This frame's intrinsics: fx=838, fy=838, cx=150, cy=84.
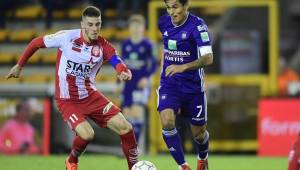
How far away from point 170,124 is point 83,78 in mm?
1077

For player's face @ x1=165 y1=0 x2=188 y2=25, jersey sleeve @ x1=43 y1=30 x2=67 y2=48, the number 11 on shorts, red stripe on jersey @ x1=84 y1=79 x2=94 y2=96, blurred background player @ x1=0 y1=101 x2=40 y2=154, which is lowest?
blurred background player @ x1=0 y1=101 x2=40 y2=154

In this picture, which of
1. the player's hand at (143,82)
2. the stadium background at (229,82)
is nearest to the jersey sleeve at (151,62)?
the player's hand at (143,82)

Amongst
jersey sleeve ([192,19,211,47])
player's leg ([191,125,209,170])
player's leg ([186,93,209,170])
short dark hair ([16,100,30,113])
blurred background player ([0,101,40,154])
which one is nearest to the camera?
jersey sleeve ([192,19,211,47])

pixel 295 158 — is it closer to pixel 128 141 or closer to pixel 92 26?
pixel 128 141

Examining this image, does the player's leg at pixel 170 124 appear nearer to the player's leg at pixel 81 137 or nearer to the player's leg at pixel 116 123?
the player's leg at pixel 116 123

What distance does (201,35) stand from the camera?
28.8 feet

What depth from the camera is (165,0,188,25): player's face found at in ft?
29.0

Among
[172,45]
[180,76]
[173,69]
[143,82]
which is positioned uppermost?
[172,45]

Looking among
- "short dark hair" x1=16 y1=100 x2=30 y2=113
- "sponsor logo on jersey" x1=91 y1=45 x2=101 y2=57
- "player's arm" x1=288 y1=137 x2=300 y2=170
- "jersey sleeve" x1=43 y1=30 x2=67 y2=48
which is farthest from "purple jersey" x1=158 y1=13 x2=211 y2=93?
"short dark hair" x1=16 y1=100 x2=30 y2=113

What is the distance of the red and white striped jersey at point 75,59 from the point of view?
8.96 meters

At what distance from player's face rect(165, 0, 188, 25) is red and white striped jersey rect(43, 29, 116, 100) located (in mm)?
739

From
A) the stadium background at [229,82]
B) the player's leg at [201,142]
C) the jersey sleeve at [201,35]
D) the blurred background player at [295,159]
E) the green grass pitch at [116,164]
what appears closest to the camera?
the blurred background player at [295,159]

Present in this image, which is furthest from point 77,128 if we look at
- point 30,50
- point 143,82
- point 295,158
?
point 143,82

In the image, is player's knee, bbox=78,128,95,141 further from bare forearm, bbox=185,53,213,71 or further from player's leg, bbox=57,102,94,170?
bare forearm, bbox=185,53,213,71
